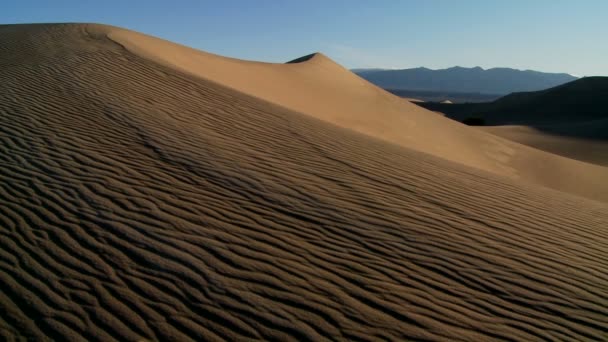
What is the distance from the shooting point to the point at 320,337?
2977mm

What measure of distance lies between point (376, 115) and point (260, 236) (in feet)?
49.5

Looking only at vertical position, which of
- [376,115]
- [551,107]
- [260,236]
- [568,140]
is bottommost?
[260,236]

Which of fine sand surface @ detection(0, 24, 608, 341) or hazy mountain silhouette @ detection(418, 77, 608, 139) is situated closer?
fine sand surface @ detection(0, 24, 608, 341)

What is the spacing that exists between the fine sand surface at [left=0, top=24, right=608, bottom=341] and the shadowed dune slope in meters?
5.90

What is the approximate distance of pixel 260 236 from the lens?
418 cm

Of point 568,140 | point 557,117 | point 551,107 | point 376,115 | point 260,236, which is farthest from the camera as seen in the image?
point 551,107

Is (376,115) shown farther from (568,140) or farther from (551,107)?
(551,107)

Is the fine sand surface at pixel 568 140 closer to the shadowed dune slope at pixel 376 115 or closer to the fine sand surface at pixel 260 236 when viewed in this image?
the shadowed dune slope at pixel 376 115

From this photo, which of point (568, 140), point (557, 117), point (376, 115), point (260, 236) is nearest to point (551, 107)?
point (557, 117)

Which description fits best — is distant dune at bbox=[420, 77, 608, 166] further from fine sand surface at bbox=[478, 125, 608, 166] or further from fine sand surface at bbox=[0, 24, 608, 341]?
fine sand surface at bbox=[0, 24, 608, 341]

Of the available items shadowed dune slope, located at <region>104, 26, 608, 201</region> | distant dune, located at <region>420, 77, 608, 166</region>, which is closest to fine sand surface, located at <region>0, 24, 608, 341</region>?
shadowed dune slope, located at <region>104, 26, 608, 201</region>

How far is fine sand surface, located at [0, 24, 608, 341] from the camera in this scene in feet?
10.4

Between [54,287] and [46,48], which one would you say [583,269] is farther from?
[46,48]

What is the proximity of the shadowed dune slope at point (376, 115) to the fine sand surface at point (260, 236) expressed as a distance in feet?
19.4
